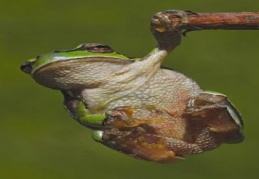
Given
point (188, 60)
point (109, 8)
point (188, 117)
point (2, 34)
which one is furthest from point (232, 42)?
point (188, 117)

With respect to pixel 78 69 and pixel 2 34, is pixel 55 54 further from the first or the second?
pixel 2 34

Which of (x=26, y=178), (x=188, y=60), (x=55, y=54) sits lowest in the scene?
(x=26, y=178)

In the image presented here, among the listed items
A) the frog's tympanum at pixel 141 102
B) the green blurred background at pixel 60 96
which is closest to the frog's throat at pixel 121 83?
the frog's tympanum at pixel 141 102

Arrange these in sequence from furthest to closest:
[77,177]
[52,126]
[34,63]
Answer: [52,126]
[77,177]
[34,63]

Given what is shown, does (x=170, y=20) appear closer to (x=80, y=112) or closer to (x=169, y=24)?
(x=169, y=24)

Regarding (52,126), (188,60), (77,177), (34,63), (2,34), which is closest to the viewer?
(34,63)

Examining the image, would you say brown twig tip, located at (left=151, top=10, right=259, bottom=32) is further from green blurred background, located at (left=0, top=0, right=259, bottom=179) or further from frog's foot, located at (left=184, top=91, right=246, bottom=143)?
green blurred background, located at (left=0, top=0, right=259, bottom=179)

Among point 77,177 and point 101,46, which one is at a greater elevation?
point 101,46

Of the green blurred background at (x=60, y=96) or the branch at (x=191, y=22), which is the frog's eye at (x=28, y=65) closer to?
the branch at (x=191, y=22)

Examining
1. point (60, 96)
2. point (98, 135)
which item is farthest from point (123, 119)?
point (60, 96)
